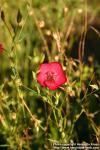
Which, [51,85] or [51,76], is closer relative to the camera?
[51,85]

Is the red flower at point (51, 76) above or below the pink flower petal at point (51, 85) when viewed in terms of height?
above

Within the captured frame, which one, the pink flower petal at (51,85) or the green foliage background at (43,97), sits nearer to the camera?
the pink flower petal at (51,85)

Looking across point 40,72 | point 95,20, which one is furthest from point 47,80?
point 95,20

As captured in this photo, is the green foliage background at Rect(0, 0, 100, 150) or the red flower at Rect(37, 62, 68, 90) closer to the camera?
the red flower at Rect(37, 62, 68, 90)

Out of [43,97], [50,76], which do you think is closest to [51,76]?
[50,76]

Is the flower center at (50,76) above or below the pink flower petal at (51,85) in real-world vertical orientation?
above

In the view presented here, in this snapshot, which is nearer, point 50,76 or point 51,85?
point 51,85

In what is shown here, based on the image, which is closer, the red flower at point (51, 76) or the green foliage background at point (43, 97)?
the red flower at point (51, 76)

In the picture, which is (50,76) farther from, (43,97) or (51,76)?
(43,97)

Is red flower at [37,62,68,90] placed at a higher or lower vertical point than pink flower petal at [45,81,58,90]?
higher
